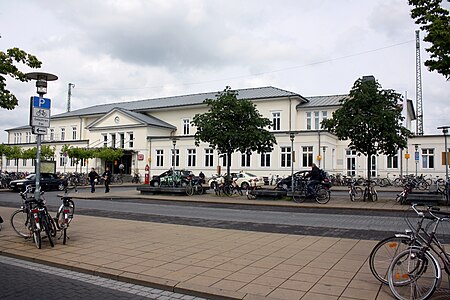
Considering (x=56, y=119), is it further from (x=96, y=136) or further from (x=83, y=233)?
(x=83, y=233)

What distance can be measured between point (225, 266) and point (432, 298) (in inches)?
132

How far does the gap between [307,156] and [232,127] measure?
18575 millimetres

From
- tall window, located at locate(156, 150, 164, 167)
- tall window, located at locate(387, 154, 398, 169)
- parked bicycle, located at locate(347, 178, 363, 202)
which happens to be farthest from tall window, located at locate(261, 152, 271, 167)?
parked bicycle, located at locate(347, 178, 363, 202)

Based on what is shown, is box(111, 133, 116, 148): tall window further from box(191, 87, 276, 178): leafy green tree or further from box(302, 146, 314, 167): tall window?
box(191, 87, 276, 178): leafy green tree

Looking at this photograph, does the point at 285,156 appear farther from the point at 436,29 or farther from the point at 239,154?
the point at 436,29

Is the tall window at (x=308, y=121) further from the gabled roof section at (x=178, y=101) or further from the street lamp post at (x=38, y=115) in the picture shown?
the street lamp post at (x=38, y=115)

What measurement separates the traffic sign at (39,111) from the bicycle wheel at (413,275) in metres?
8.79

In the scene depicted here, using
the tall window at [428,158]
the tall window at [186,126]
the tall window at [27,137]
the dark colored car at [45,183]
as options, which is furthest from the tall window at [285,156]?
the tall window at [27,137]

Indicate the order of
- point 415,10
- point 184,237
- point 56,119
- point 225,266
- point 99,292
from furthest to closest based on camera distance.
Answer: point 56,119 → point 415,10 → point 184,237 → point 225,266 → point 99,292

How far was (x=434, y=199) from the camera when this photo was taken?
1895cm

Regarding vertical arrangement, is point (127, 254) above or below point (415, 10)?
below

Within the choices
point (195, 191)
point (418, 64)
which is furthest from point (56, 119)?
point (418, 64)

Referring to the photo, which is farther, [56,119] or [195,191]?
[56,119]

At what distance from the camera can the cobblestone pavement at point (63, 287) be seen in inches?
227
